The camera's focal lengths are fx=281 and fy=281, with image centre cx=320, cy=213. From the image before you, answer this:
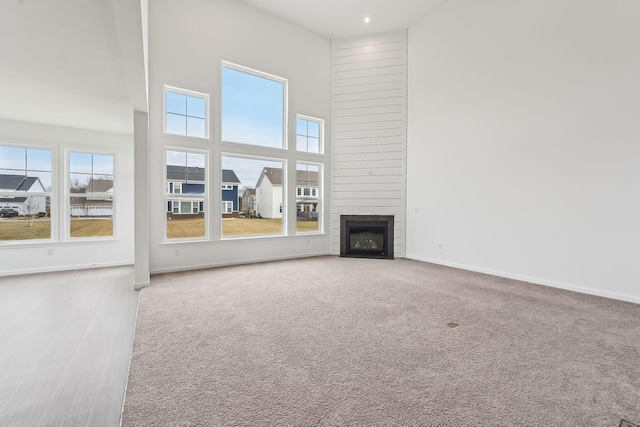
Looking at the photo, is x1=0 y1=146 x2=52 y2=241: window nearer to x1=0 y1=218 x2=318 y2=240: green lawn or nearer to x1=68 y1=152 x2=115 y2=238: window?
x1=0 y1=218 x2=318 y2=240: green lawn

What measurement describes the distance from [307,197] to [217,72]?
10.1ft

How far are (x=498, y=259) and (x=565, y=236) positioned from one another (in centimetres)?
101

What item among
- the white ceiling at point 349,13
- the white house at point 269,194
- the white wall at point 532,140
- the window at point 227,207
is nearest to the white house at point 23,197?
the window at point 227,207

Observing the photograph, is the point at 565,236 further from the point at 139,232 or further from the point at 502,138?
the point at 139,232

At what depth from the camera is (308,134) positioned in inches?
259

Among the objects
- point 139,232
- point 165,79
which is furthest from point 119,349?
point 165,79

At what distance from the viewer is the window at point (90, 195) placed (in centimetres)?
546

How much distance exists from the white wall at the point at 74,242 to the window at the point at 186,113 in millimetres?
1612

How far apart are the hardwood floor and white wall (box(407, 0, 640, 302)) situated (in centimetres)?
527

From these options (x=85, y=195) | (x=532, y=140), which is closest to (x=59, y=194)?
(x=85, y=195)

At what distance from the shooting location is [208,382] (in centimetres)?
189

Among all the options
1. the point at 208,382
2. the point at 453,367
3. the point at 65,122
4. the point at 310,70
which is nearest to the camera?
the point at 208,382

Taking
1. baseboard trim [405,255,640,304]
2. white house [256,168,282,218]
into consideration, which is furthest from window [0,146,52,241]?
baseboard trim [405,255,640,304]

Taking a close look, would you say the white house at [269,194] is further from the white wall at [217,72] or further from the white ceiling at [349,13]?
the white ceiling at [349,13]
